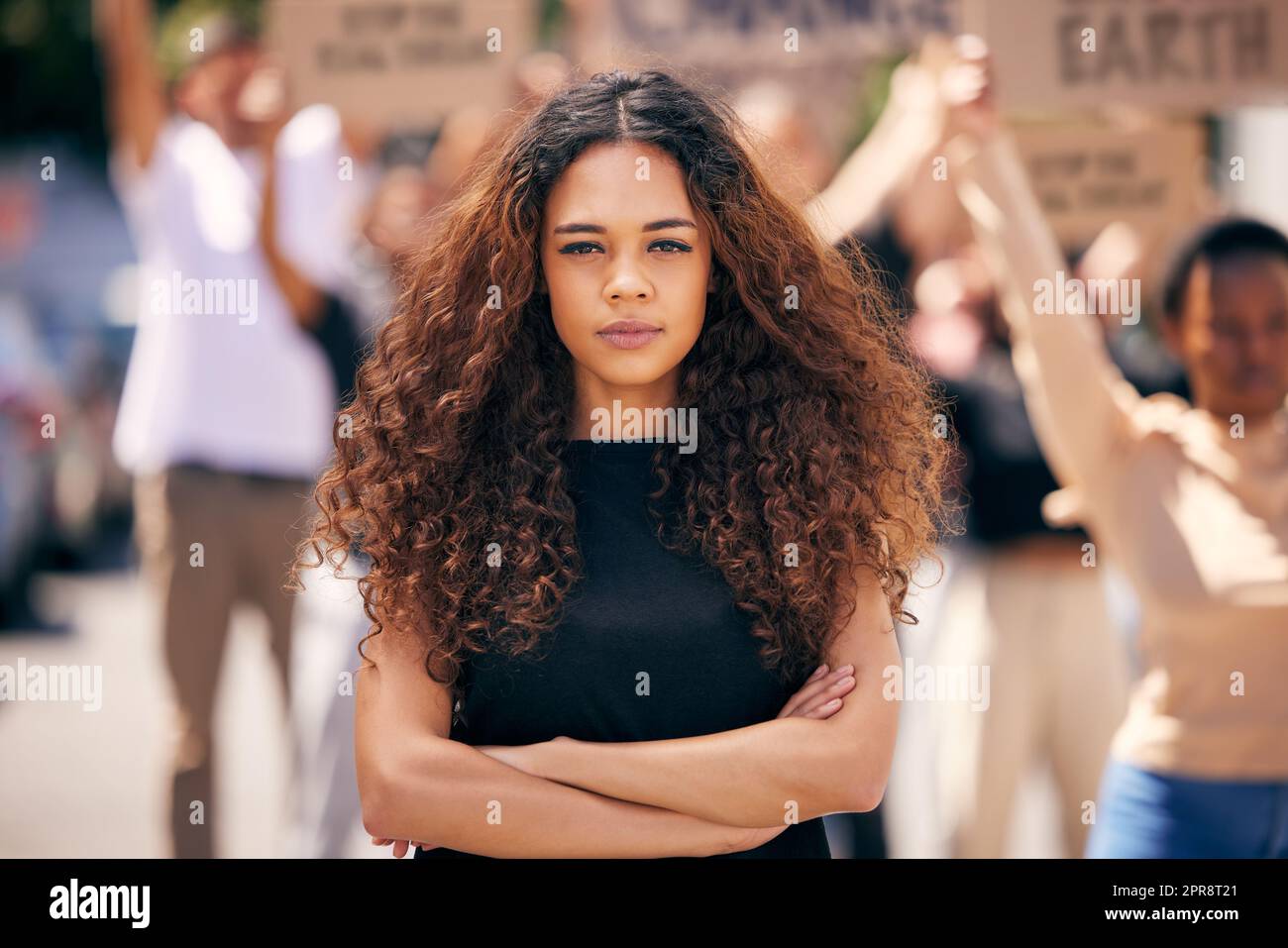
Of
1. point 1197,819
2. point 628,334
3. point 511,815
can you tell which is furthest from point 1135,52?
point 511,815

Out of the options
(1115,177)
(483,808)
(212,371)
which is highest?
(1115,177)

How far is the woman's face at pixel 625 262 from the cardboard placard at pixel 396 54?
2.63 metres

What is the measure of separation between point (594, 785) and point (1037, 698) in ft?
10.0

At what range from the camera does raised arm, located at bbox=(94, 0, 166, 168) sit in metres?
5.34

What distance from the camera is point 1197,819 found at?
343 cm

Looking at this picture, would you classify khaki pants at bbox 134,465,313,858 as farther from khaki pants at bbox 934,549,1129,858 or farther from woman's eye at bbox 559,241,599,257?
woman's eye at bbox 559,241,599,257

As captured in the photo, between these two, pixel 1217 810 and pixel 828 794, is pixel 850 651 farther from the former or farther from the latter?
pixel 1217 810

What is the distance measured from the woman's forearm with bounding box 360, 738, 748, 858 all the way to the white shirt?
2.79 m

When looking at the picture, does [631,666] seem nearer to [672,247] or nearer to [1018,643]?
[672,247]

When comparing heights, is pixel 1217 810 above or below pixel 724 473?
below

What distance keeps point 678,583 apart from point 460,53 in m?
3.11

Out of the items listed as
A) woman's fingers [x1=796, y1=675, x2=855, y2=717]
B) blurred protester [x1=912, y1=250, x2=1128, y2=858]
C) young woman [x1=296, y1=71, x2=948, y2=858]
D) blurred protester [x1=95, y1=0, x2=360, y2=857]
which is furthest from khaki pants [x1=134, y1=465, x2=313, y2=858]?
woman's fingers [x1=796, y1=675, x2=855, y2=717]

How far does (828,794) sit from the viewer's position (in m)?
2.46
